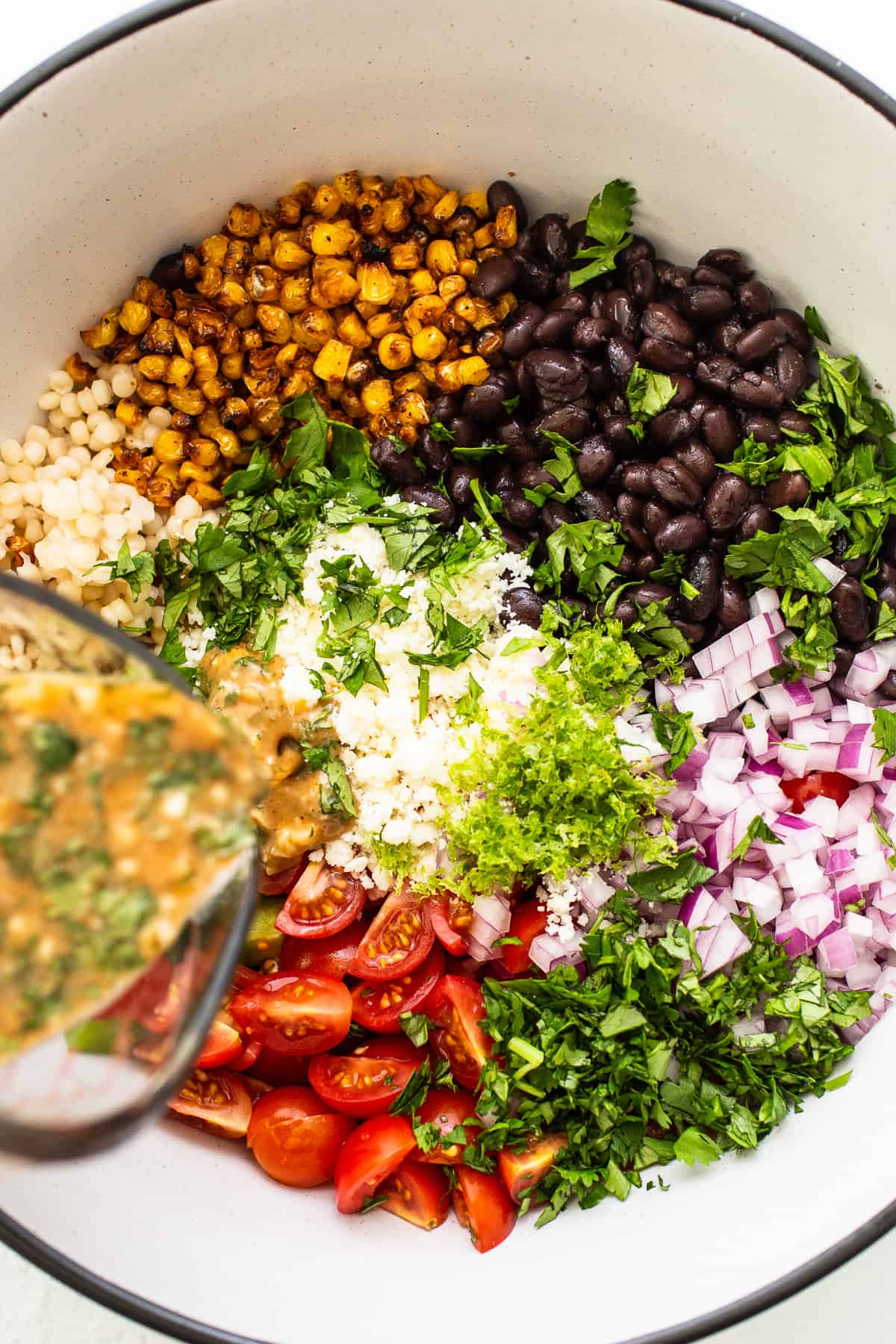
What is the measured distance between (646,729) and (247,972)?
98 cm

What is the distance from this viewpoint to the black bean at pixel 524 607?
2.33m

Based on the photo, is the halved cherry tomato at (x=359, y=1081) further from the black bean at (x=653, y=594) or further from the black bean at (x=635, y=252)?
the black bean at (x=635, y=252)

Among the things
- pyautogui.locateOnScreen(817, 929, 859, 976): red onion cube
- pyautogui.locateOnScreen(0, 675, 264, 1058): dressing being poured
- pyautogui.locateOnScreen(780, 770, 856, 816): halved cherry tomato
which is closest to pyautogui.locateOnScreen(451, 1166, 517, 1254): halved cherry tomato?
pyautogui.locateOnScreen(817, 929, 859, 976): red onion cube

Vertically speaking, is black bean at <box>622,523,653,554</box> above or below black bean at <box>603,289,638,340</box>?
below

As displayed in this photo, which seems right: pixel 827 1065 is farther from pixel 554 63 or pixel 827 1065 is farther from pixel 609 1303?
pixel 554 63

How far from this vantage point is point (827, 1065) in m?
2.22

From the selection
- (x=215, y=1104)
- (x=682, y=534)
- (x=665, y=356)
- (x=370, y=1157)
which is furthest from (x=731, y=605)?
(x=215, y=1104)

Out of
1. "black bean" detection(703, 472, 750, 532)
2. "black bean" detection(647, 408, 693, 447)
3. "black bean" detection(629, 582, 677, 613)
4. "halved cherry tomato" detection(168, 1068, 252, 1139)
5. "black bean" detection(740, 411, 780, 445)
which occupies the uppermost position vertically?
"black bean" detection(740, 411, 780, 445)

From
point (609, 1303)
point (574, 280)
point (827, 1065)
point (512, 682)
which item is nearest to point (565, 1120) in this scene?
point (609, 1303)

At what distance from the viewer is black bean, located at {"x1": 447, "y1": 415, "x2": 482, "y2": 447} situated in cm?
235

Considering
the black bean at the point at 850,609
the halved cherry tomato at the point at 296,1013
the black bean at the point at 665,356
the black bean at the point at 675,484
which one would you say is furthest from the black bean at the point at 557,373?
the halved cherry tomato at the point at 296,1013

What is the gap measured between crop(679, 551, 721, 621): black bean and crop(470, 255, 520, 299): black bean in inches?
26.8

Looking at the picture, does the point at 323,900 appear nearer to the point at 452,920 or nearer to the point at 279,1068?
the point at 452,920

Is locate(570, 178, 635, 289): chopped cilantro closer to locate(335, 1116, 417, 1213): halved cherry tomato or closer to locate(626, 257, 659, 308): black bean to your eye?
locate(626, 257, 659, 308): black bean
